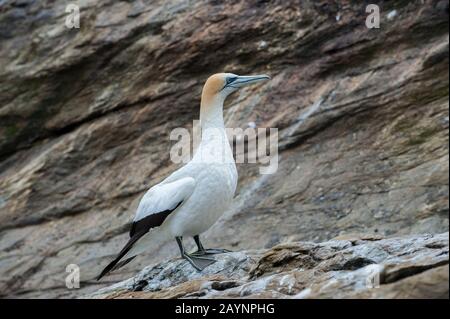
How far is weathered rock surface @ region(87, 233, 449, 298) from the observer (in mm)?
5496

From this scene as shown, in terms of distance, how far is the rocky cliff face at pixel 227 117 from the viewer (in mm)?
11461

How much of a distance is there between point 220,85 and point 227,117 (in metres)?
3.57

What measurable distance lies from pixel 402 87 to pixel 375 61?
600 mm

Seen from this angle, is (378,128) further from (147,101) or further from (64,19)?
(64,19)

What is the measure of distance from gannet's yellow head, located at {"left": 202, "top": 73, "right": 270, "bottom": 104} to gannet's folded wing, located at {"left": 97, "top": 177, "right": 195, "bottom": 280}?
1.03m

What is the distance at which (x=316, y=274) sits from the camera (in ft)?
21.7
